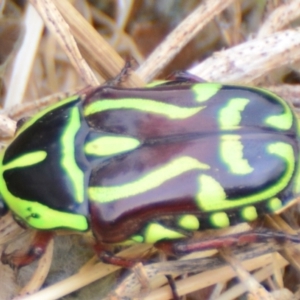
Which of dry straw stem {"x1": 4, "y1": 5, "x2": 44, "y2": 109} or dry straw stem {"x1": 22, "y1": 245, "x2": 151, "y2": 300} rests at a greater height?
dry straw stem {"x1": 4, "y1": 5, "x2": 44, "y2": 109}

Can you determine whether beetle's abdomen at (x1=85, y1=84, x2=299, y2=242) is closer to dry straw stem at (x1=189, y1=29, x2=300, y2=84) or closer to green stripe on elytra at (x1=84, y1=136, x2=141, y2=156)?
green stripe on elytra at (x1=84, y1=136, x2=141, y2=156)

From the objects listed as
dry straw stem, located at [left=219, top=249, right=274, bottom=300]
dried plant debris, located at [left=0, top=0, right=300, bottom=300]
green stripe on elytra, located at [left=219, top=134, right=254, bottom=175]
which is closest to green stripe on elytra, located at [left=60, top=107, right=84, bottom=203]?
dried plant debris, located at [left=0, top=0, right=300, bottom=300]

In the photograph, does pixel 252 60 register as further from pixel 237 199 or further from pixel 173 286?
pixel 173 286

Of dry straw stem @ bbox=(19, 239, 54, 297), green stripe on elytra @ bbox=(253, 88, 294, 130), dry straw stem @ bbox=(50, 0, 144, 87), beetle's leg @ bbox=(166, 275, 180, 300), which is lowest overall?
beetle's leg @ bbox=(166, 275, 180, 300)

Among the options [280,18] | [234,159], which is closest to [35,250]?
[234,159]

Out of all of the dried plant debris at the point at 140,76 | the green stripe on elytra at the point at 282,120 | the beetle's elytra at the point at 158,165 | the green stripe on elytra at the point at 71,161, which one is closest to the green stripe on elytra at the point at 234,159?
the beetle's elytra at the point at 158,165

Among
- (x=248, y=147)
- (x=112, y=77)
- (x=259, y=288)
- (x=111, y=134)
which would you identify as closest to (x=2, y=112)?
(x=112, y=77)
